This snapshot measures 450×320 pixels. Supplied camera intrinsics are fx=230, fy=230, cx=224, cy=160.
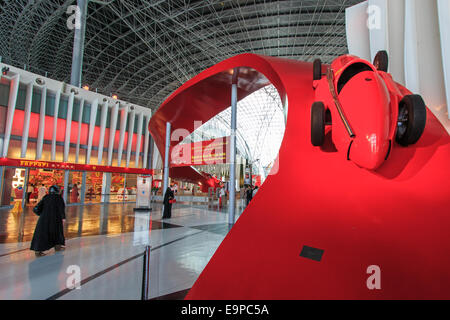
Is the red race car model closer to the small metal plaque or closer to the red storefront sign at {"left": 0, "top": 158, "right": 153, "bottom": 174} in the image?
the small metal plaque

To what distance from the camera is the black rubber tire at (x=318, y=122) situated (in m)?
2.93

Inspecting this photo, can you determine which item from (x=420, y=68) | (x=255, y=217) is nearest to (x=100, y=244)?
(x=255, y=217)

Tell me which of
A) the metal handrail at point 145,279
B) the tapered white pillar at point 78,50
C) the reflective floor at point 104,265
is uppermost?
the tapered white pillar at point 78,50

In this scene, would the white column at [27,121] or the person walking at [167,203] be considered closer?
the person walking at [167,203]

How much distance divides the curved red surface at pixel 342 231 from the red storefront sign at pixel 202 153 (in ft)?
31.5

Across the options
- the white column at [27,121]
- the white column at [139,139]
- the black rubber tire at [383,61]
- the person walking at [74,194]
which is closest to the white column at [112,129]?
the white column at [139,139]

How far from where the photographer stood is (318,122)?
2.97m

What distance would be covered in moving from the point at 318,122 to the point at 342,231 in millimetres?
1364

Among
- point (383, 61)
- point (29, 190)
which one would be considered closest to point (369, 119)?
point (383, 61)

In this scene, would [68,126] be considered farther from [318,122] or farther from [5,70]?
[318,122]

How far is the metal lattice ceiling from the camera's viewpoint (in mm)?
21906

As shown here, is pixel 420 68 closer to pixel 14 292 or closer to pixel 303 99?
pixel 303 99

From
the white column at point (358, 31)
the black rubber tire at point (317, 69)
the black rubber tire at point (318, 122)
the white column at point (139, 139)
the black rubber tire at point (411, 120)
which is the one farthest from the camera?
the white column at point (139, 139)

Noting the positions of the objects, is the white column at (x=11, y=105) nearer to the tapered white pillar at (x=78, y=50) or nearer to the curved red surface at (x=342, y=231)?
the tapered white pillar at (x=78, y=50)
